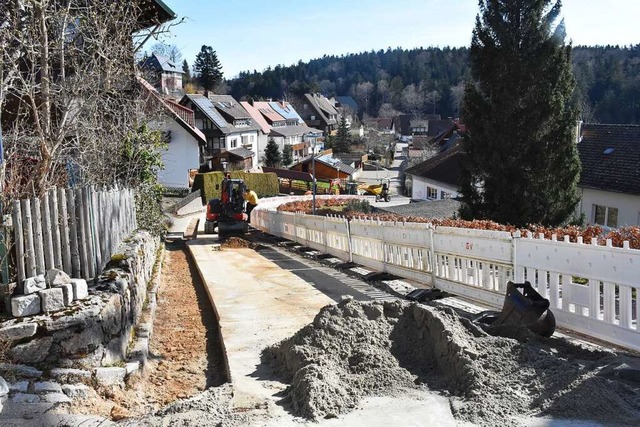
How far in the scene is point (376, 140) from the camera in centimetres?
12200

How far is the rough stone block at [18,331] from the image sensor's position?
5.37 meters

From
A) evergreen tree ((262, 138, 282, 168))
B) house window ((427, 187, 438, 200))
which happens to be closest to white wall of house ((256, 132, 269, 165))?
evergreen tree ((262, 138, 282, 168))

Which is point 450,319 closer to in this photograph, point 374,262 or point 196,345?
point 196,345

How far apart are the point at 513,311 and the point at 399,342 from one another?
1542mm

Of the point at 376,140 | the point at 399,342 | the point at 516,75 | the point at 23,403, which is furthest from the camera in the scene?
the point at 376,140

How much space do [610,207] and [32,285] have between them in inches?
1098

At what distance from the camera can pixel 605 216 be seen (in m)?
29.1

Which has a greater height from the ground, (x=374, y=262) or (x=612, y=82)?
(x=612, y=82)

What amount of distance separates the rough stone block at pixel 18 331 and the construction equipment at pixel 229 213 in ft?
61.8

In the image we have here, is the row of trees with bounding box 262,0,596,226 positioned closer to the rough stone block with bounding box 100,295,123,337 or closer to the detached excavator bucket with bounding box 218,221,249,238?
the detached excavator bucket with bounding box 218,221,249,238

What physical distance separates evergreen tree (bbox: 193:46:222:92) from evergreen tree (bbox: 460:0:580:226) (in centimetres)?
9166

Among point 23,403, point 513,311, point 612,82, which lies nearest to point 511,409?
point 513,311

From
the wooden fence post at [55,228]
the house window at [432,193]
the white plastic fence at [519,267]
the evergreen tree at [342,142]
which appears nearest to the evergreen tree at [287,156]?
the evergreen tree at [342,142]

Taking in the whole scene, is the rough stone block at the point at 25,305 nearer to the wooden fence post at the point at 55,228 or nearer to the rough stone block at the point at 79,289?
the rough stone block at the point at 79,289
